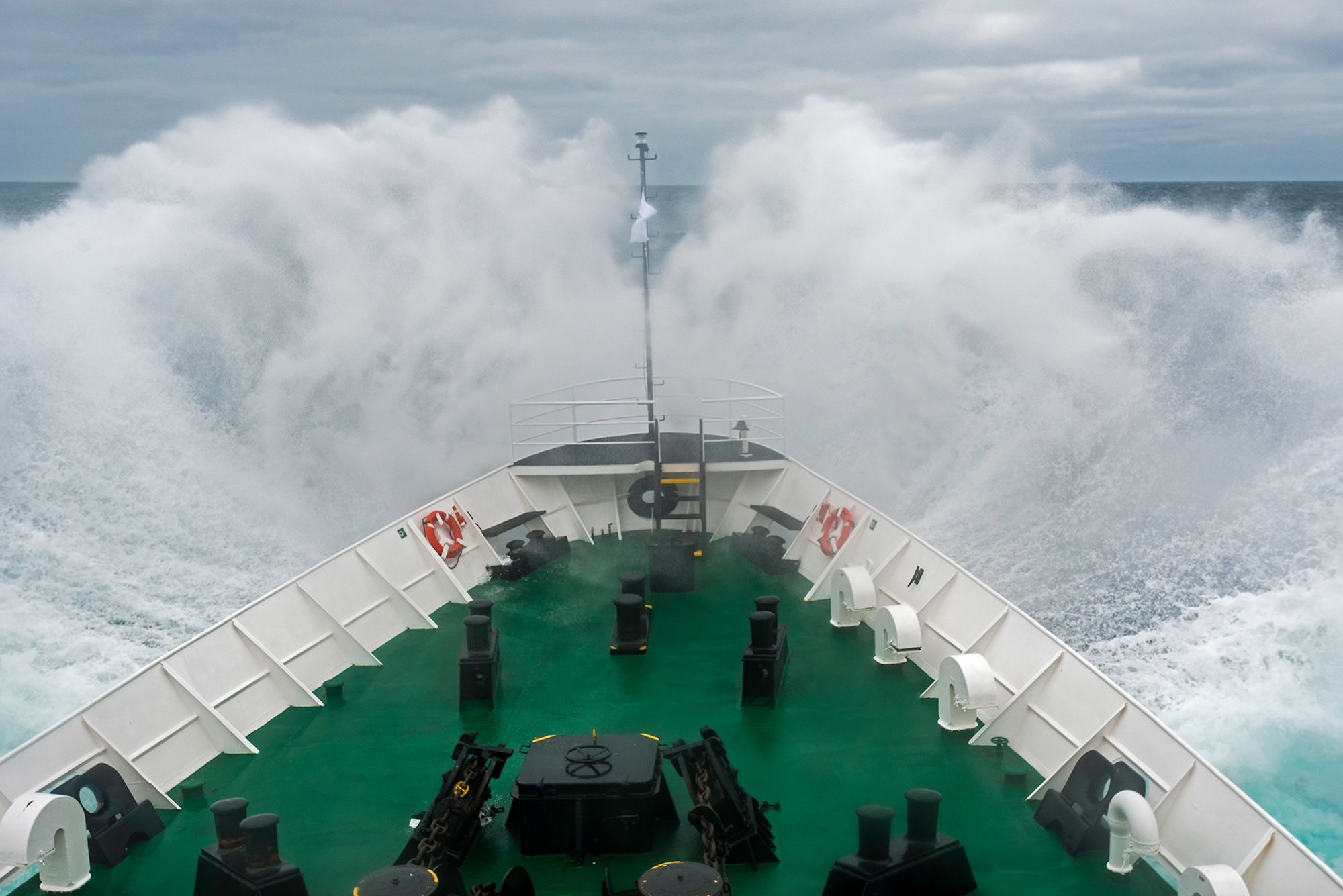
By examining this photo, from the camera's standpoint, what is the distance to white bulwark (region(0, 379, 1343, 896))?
6.03 metres

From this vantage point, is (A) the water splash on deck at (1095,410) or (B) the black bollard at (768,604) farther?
(A) the water splash on deck at (1095,410)

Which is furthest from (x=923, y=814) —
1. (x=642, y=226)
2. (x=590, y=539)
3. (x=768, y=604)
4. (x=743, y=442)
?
(x=642, y=226)

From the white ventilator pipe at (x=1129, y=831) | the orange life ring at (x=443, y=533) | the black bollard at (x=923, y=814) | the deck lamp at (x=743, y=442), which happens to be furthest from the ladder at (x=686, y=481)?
the white ventilator pipe at (x=1129, y=831)

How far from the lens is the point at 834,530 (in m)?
11.3

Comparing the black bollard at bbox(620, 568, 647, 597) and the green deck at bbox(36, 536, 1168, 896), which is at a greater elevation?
the black bollard at bbox(620, 568, 647, 597)

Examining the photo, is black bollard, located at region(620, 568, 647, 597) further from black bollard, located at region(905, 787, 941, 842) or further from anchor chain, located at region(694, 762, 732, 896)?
black bollard, located at region(905, 787, 941, 842)

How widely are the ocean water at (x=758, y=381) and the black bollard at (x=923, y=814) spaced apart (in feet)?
21.6

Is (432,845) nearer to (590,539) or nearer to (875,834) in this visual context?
(875,834)

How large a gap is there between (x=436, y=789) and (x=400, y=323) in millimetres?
29220

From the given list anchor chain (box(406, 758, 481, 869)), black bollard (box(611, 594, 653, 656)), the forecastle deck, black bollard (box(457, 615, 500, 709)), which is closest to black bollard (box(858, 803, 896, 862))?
the forecastle deck

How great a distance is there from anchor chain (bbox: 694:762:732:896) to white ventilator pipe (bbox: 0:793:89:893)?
3505 millimetres

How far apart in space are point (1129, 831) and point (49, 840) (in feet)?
19.5

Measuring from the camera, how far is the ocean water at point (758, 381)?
1752 cm

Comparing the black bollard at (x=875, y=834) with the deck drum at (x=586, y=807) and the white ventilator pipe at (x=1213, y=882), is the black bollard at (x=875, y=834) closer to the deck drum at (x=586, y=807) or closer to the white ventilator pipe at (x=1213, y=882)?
the deck drum at (x=586, y=807)
